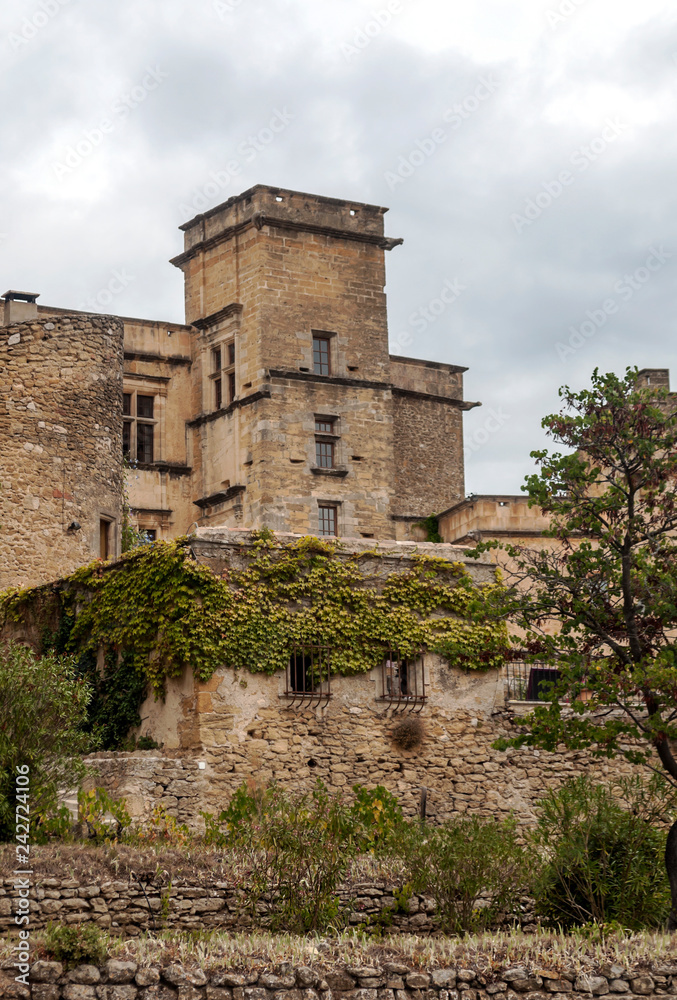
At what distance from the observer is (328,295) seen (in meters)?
35.7

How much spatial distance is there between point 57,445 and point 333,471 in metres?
10.7

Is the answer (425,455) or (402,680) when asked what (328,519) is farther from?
(402,680)

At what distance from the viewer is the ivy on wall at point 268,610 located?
68.4 ft

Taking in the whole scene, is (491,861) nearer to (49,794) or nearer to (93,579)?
(49,794)

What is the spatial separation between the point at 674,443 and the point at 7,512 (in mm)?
11344

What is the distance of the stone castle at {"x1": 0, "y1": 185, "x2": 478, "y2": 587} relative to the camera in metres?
34.5

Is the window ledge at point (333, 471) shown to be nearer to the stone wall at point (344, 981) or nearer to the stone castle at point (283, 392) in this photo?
the stone castle at point (283, 392)

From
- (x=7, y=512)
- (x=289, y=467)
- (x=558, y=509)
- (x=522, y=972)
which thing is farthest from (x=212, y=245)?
(x=522, y=972)

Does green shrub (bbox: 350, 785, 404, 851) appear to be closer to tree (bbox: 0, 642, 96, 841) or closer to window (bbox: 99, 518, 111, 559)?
tree (bbox: 0, 642, 96, 841)

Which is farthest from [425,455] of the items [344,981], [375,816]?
[344,981]

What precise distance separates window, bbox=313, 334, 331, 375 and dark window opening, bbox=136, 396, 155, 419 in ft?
13.6

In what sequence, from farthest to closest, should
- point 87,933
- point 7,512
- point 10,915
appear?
point 7,512, point 10,915, point 87,933

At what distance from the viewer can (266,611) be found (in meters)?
21.3

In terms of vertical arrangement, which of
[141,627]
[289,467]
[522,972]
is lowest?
[522,972]
